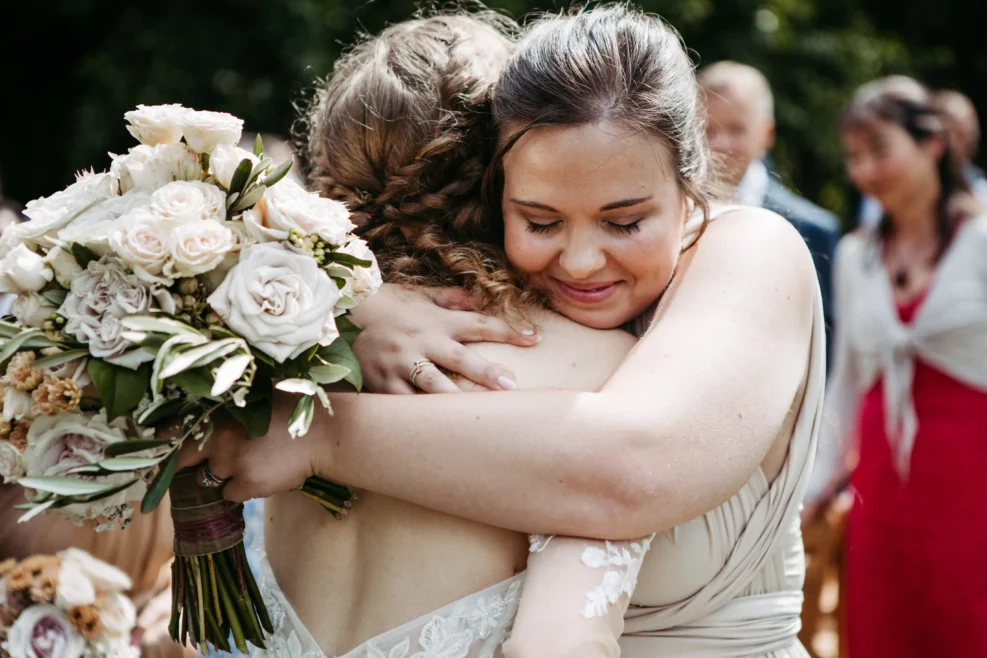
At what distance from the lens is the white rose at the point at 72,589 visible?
2.00m

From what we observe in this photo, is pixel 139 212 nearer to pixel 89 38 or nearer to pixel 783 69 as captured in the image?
pixel 89 38

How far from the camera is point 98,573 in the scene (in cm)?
207

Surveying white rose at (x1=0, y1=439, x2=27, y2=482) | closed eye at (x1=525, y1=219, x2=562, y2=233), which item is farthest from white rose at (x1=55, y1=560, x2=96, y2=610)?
closed eye at (x1=525, y1=219, x2=562, y2=233)

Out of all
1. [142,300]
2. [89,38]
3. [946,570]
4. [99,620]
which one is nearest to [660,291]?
[142,300]

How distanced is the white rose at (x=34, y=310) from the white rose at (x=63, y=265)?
0.04 meters

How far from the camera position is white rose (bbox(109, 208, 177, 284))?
1.52 m

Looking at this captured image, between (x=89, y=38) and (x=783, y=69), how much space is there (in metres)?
6.36

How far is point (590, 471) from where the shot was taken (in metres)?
1.65

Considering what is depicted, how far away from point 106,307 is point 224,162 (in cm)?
30

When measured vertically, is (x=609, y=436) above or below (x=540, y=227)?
below

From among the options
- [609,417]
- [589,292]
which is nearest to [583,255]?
[589,292]

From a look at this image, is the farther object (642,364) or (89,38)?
(89,38)

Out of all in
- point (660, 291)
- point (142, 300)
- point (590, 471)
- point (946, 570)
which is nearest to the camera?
point (142, 300)

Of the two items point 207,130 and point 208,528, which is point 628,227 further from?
point 208,528
